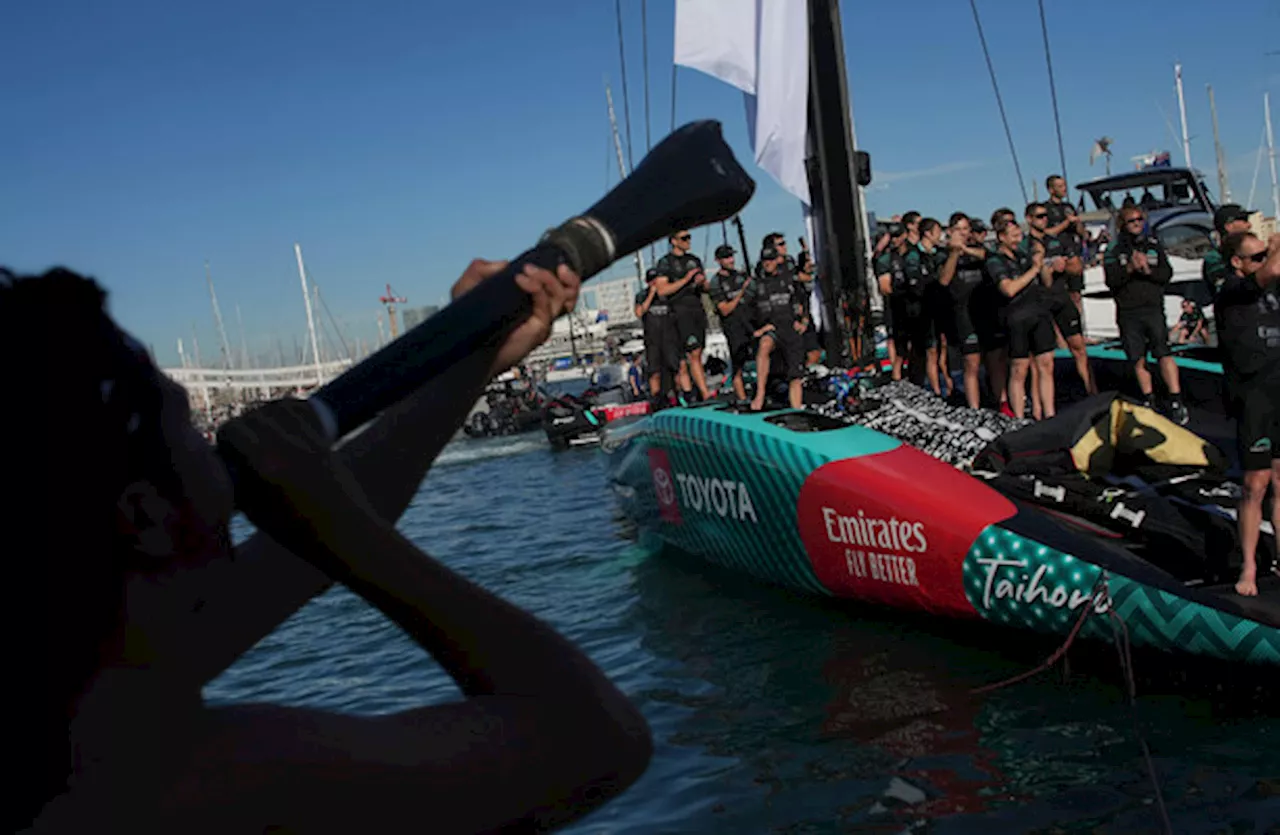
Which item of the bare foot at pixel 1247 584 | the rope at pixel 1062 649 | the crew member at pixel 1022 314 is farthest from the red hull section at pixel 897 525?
the crew member at pixel 1022 314

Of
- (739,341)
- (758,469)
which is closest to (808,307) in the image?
(739,341)

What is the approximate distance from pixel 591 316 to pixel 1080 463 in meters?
49.8

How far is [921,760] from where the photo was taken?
555 centimetres

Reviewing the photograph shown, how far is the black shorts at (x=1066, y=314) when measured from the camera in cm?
1109

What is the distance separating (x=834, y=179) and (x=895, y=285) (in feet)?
8.93

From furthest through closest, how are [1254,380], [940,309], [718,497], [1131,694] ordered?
1. [940,309]
2. [718,497]
3. [1254,380]
4. [1131,694]

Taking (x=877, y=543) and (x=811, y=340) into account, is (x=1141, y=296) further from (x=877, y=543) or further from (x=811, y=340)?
(x=877, y=543)

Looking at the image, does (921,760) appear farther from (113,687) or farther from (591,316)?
(591,316)

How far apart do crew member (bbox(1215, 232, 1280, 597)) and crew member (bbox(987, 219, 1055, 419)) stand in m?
3.91

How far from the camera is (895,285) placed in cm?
1298

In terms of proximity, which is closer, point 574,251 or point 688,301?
point 574,251

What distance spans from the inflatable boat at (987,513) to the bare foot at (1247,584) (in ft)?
0.22

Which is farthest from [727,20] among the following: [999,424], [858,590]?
[858,590]

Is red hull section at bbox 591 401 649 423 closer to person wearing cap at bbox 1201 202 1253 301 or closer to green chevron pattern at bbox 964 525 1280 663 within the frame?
person wearing cap at bbox 1201 202 1253 301
